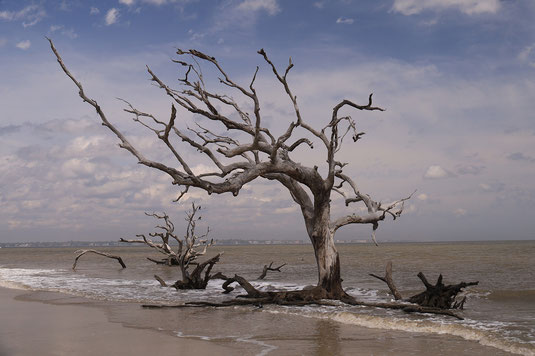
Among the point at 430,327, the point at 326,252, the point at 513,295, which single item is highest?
the point at 326,252

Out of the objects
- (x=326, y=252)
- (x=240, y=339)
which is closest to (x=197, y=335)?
(x=240, y=339)

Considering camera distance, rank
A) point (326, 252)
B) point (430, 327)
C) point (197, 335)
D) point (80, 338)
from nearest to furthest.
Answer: point (80, 338), point (197, 335), point (430, 327), point (326, 252)

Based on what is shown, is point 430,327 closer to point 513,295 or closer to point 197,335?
point 197,335

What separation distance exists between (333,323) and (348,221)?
379 cm

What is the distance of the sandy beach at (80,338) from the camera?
7.02 meters

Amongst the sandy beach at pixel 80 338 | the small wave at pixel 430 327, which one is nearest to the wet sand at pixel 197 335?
the sandy beach at pixel 80 338

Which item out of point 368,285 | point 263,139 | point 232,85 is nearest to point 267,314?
point 263,139

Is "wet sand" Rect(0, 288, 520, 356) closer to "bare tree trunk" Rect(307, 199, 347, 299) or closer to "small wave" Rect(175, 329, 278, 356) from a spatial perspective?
"small wave" Rect(175, 329, 278, 356)

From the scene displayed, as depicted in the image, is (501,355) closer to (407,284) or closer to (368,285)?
(368,285)

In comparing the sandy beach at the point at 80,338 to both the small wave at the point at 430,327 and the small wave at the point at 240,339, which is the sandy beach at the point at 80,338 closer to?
the small wave at the point at 240,339

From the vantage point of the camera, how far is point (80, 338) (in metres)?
7.94

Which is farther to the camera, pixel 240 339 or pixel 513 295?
pixel 513 295

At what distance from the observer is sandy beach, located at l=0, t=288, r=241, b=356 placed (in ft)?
23.0

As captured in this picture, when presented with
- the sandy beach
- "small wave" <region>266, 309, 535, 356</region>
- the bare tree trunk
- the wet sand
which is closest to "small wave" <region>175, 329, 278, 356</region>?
the wet sand
